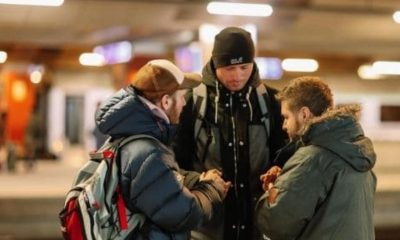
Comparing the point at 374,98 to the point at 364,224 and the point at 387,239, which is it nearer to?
the point at 387,239

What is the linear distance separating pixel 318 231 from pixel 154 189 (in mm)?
728

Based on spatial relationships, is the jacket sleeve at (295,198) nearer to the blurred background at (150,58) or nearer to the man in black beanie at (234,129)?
the man in black beanie at (234,129)

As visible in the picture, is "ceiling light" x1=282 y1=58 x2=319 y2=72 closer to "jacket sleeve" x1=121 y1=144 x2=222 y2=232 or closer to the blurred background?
the blurred background

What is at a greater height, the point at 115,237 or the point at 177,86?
the point at 177,86

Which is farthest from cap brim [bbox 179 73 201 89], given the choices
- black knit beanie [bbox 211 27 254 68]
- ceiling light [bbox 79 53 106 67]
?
ceiling light [bbox 79 53 106 67]

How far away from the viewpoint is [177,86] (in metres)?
2.90

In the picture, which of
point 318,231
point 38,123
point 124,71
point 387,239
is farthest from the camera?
point 38,123

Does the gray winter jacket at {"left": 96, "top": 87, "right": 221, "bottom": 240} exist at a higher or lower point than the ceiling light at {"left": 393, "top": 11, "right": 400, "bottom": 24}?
lower

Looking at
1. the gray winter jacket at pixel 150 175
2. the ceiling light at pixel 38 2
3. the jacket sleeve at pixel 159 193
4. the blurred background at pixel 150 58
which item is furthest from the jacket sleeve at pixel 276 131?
the ceiling light at pixel 38 2

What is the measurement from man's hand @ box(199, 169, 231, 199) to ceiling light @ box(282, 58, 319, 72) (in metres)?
16.5

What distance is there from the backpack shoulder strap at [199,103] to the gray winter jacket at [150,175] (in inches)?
20.7

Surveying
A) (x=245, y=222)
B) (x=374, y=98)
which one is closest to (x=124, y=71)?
(x=374, y=98)

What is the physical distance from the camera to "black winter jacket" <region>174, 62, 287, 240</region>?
339 cm

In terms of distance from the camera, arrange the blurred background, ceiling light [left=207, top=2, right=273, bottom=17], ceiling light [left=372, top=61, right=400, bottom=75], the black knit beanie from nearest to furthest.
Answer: the black knit beanie → ceiling light [left=207, top=2, right=273, bottom=17] → the blurred background → ceiling light [left=372, top=61, right=400, bottom=75]
